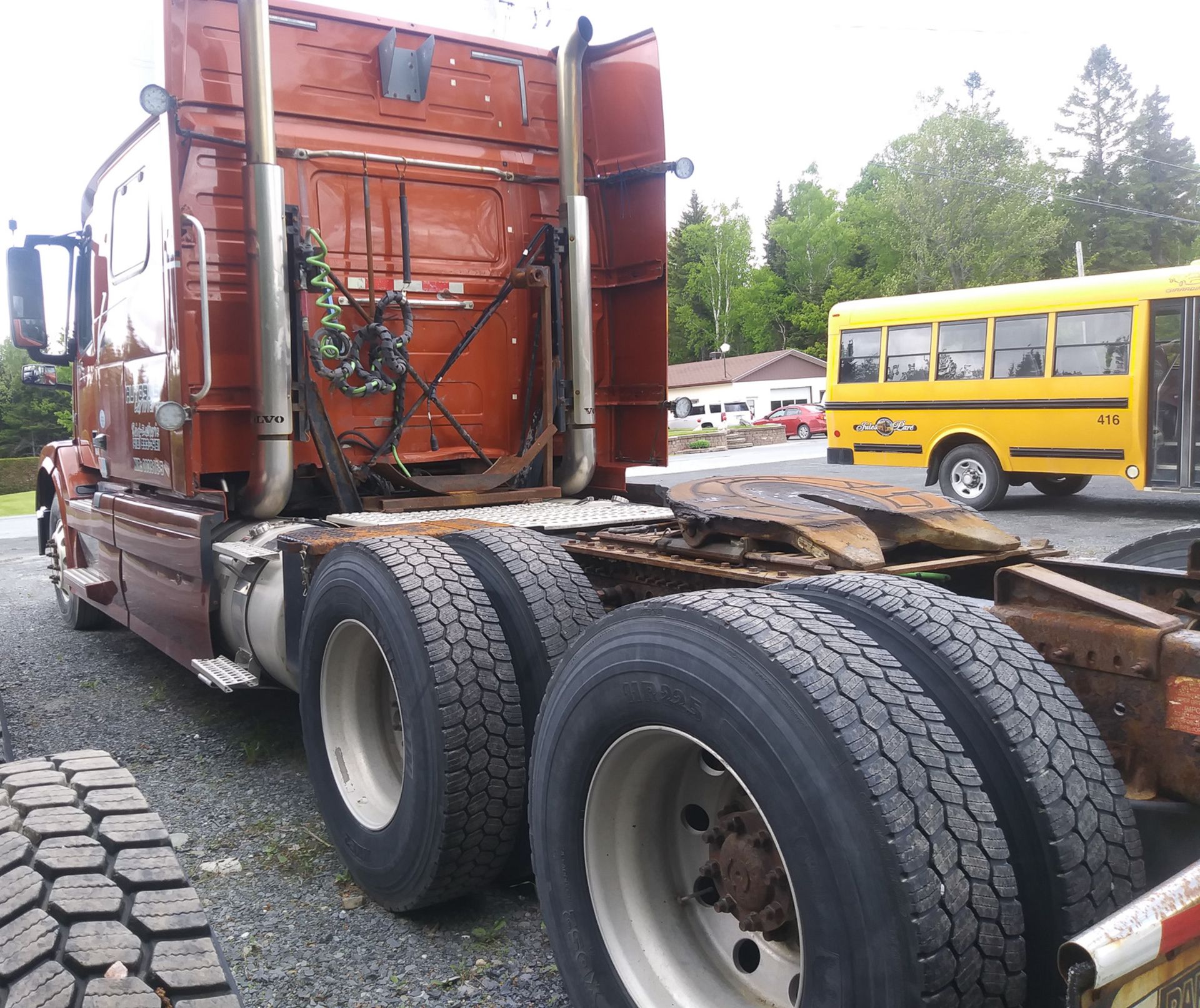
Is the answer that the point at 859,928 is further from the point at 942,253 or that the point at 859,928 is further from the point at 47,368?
the point at 942,253

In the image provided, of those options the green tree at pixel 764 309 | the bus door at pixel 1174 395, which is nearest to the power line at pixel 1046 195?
the green tree at pixel 764 309

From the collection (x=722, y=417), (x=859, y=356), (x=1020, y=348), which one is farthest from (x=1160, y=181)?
(x=1020, y=348)

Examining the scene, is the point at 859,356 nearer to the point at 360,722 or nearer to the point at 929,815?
the point at 360,722

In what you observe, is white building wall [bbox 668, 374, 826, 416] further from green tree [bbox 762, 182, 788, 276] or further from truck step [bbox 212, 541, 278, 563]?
truck step [bbox 212, 541, 278, 563]

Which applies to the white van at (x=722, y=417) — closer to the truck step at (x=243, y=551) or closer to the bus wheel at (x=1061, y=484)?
the bus wheel at (x=1061, y=484)

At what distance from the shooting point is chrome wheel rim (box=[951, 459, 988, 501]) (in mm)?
13891

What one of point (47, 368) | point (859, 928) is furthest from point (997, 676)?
point (47, 368)

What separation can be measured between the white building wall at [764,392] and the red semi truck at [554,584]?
53.0 meters

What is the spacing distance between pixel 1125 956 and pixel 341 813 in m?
2.55

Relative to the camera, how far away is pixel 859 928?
64.9 inches

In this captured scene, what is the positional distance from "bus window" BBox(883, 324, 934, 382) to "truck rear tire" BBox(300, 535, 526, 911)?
12.4 m

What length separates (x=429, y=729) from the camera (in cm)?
292

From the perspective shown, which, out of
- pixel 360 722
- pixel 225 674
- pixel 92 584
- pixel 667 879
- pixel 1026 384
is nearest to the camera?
pixel 667 879

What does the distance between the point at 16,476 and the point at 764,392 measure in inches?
1467
